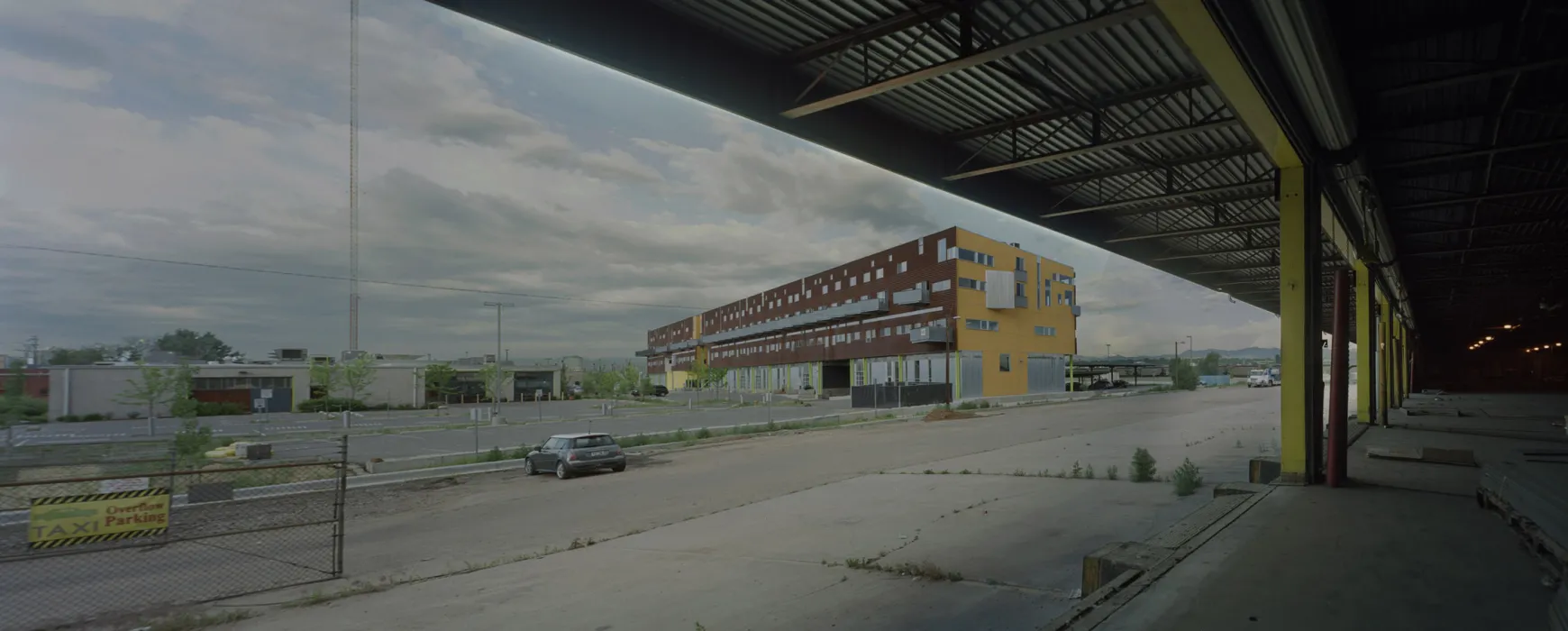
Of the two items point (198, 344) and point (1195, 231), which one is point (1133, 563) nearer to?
point (1195, 231)

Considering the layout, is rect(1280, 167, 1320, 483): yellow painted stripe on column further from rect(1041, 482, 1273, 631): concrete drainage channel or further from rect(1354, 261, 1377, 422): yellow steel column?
rect(1354, 261, 1377, 422): yellow steel column

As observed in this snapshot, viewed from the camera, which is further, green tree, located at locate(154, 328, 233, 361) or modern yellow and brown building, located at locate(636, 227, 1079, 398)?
green tree, located at locate(154, 328, 233, 361)

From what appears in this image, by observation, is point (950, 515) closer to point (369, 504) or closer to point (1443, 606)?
point (1443, 606)

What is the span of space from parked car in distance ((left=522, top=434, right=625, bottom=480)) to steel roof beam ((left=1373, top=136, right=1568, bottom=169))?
18.8m

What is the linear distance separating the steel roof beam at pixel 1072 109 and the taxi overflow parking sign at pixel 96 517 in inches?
483

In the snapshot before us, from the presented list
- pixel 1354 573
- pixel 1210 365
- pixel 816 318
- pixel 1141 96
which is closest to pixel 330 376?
pixel 816 318

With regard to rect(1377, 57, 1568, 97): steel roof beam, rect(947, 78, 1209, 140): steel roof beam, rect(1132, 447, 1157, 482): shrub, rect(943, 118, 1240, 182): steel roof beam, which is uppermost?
rect(947, 78, 1209, 140): steel roof beam

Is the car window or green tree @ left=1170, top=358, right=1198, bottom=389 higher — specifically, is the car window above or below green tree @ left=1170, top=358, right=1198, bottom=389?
above

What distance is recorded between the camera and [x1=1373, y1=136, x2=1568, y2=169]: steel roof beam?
1093cm

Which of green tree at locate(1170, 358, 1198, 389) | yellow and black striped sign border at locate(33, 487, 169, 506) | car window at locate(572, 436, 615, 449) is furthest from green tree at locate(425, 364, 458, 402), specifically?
green tree at locate(1170, 358, 1198, 389)

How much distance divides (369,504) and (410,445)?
1433 cm

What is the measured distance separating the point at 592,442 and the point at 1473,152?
2003 cm

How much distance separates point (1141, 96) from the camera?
1004 cm

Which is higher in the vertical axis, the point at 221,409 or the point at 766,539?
the point at 766,539
